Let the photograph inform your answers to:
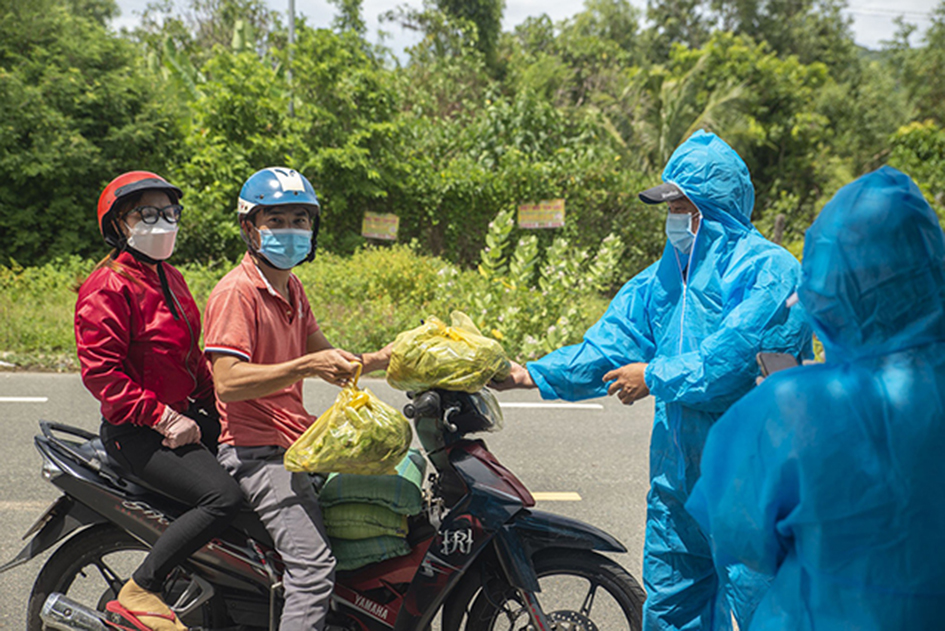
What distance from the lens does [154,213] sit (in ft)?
9.97

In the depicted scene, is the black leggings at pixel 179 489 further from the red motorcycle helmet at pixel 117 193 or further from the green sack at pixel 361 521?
the red motorcycle helmet at pixel 117 193

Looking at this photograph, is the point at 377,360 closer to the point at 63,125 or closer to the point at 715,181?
the point at 715,181

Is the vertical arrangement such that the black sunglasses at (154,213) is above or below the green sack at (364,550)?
above

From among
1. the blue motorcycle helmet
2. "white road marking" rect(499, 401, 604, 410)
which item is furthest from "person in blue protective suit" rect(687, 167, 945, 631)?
"white road marking" rect(499, 401, 604, 410)

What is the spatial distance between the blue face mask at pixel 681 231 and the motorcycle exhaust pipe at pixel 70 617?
8.21 ft

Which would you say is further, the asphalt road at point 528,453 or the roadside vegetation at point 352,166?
the roadside vegetation at point 352,166

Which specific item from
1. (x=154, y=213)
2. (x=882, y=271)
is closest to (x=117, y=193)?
(x=154, y=213)

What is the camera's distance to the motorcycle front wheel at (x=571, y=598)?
2.89 meters

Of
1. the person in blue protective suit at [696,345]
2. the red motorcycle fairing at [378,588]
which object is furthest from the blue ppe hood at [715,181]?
the red motorcycle fairing at [378,588]

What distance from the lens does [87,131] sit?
14.7 metres

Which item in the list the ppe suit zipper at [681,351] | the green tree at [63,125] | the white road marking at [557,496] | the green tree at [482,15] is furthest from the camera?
the green tree at [482,15]

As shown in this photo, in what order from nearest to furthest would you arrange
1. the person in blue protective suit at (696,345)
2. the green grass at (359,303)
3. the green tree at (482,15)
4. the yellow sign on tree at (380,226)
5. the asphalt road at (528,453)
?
the person in blue protective suit at (696,345), the asphalt road at (528,453), the green grass at (359,303), the yellow sign on tree at (380,226), the green tree at (482,15)

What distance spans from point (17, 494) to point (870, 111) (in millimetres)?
29272

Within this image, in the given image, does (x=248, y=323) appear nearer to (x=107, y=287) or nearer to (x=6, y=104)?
(x=107, y=287)
